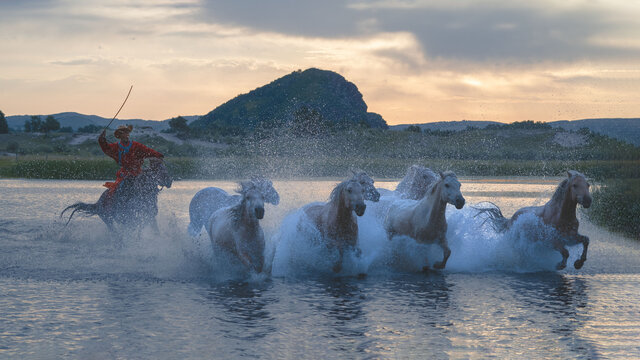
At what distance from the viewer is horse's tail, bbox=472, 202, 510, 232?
1253cm

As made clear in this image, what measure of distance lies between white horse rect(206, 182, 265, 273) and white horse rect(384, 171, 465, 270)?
267 centimetres

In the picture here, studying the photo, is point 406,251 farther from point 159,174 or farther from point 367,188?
point 159,174

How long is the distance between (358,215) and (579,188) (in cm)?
360

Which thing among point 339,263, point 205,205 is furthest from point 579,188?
point 205,205

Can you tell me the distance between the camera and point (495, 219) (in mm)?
12789

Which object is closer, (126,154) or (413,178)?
(126,154)

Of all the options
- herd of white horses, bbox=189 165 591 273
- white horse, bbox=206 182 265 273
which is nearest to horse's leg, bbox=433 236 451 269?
herd of white horses, bbox=189 165 591 273

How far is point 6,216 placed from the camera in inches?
773

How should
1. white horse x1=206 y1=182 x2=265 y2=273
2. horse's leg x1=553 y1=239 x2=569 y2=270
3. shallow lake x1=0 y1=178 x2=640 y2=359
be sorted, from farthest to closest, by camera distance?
1. horse's leg x1=553 y1=239 x2=569 y2=270
2. white horse x1=206 y1=182 x2=265 y2=273
3. shallow lake x1=0 y1=178 x2=640 y2=359

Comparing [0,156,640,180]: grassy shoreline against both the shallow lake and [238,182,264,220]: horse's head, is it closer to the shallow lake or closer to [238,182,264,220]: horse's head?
the shallow lake

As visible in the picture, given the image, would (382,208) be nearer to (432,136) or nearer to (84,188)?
(84,188)

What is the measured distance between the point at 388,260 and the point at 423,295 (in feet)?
6.75

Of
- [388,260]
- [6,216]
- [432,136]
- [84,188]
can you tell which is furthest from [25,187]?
[432,136]

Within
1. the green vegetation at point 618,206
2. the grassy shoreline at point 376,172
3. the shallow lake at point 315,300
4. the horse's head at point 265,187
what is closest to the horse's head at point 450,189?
the shallow lake at point 315,300
